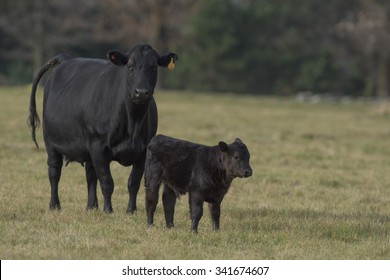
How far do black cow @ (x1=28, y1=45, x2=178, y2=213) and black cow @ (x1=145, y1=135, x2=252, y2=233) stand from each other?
0.77m

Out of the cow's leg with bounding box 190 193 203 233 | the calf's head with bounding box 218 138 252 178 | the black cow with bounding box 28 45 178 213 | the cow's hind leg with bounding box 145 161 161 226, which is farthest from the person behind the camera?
the black cow with bounding box 28 45 178 213

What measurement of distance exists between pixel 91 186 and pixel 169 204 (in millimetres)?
1906

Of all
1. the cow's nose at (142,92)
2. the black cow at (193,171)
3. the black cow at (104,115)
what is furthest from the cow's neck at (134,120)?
the black cow at (193,171)

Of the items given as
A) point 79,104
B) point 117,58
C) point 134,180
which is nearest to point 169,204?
point 134,180

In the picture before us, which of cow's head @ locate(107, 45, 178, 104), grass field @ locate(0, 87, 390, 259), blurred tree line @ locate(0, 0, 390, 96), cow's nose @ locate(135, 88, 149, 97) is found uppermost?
cow's head @ locate(107, 45, 178, 104)

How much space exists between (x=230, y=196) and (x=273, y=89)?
145ft

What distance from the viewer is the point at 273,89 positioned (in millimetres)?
56562

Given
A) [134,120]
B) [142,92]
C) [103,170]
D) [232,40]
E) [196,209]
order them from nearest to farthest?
[196,209] → [142,92] → [134,120] → [103,170] → [232,40]

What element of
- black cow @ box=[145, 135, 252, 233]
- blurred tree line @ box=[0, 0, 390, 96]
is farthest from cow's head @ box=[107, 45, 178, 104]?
blurred tree line @ box=[0, 0, 390, 96]

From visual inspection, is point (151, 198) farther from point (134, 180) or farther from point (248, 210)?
point (248, 210)

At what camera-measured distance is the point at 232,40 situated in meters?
52.2

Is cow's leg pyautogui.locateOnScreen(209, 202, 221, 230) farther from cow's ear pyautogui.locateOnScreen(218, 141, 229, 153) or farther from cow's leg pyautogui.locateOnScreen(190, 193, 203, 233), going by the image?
cow's ear pyautogui.locateOnScreen(218, 141, 229, 153)

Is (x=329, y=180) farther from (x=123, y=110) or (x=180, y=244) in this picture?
(x=180, y=244)

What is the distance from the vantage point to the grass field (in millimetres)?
8352
